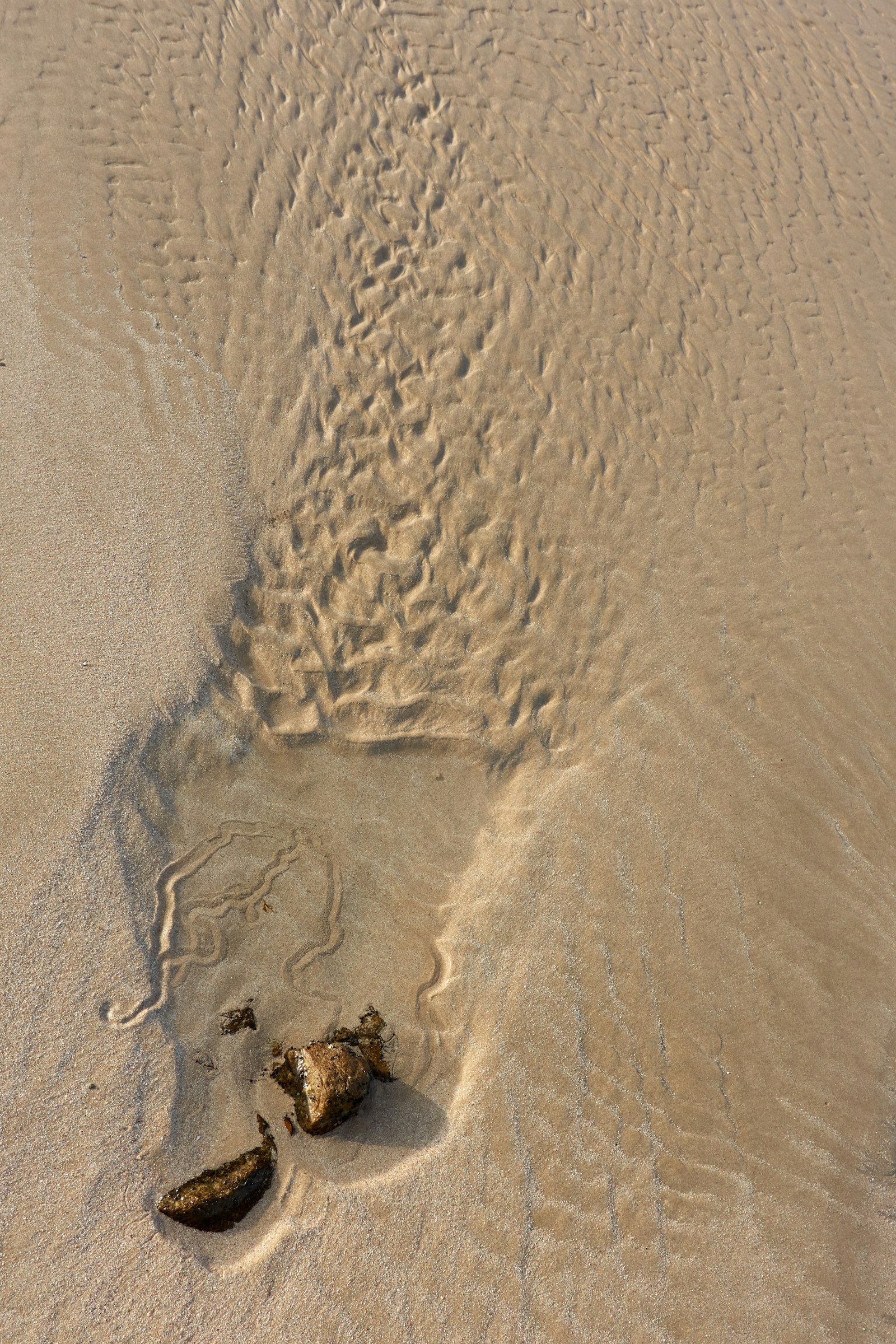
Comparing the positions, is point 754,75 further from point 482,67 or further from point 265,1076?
point 265,1076

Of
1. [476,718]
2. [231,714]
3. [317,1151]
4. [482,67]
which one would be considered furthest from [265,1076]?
[482,67]

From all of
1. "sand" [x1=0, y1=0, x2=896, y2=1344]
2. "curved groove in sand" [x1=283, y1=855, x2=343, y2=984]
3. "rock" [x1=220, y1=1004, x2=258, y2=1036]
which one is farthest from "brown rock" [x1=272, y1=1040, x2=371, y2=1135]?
"curved groove in sand" [x1=283, y1=855, x2=343, y2=984]

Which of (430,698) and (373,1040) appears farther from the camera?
(430,698)

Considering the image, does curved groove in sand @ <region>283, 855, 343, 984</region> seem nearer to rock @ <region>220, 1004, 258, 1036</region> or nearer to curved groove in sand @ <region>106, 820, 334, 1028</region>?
curved groove in sand @ <region>106, 820, 334, 1028</region>

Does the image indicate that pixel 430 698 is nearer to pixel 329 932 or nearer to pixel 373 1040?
pixel 329 932

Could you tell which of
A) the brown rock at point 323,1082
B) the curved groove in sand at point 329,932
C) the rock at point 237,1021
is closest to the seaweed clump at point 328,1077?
the brown rock at point 323,1082

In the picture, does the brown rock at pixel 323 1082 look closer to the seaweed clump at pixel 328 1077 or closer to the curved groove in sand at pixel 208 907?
the seaweed clump at pixel 328 1077

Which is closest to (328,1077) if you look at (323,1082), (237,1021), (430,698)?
(323,1082)
